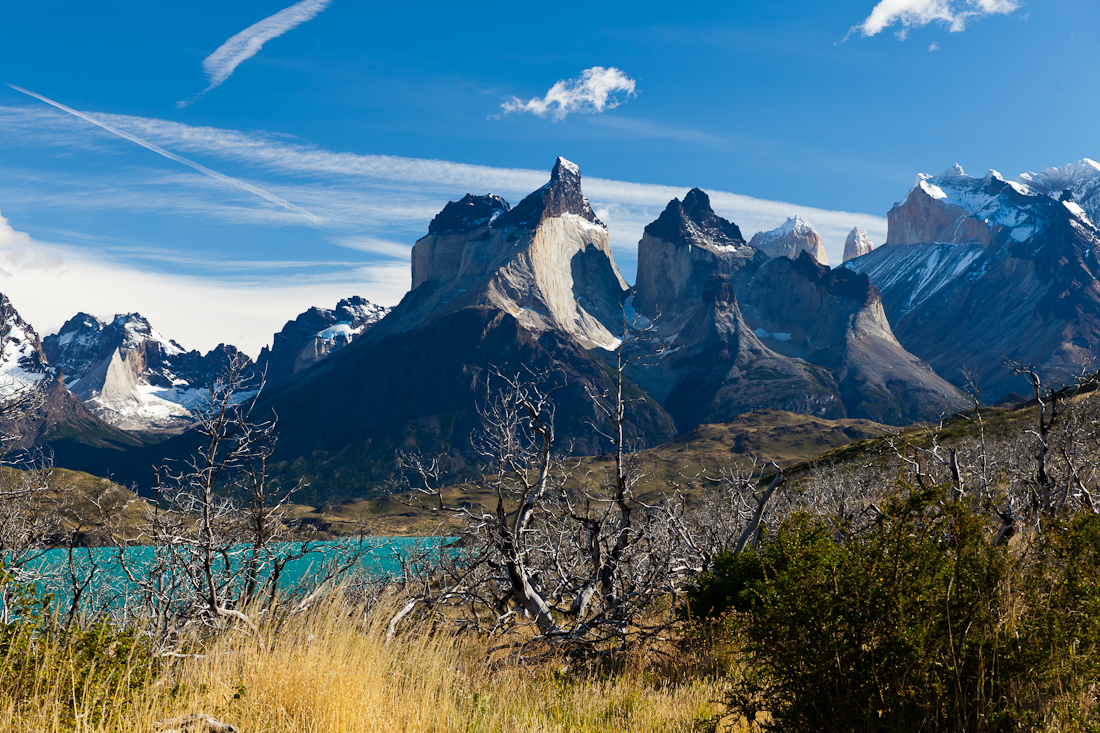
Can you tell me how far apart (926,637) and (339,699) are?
14.7 ft

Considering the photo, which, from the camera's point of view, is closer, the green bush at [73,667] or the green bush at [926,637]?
the green bush at [926,637]

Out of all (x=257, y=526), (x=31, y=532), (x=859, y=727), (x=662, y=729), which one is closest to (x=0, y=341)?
(x=257, y=526)

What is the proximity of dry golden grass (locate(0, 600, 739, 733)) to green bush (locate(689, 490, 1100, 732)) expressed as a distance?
1.75 m

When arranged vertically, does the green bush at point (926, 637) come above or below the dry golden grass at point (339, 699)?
above

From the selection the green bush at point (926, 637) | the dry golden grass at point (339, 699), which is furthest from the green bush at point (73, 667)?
the green bush at point (926, 637)

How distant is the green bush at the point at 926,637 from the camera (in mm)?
4898

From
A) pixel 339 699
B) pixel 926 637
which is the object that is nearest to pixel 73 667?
pixel 339 699

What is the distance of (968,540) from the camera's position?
209 inches

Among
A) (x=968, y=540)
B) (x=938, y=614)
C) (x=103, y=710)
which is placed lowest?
(x=103, y=710)

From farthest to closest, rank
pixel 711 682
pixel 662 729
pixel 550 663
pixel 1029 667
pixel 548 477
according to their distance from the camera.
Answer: pixel 548 477 < pixel 550 663 < pixel 711 682 < pixel 662 729 < pixel 1029 667

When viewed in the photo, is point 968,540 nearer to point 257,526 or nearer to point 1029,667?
point 1029,667

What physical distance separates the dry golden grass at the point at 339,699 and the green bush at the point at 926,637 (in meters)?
1.75

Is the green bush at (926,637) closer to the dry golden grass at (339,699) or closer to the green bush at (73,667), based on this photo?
the dry golden grass at (339,699)

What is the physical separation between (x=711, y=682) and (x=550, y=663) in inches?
91.2
